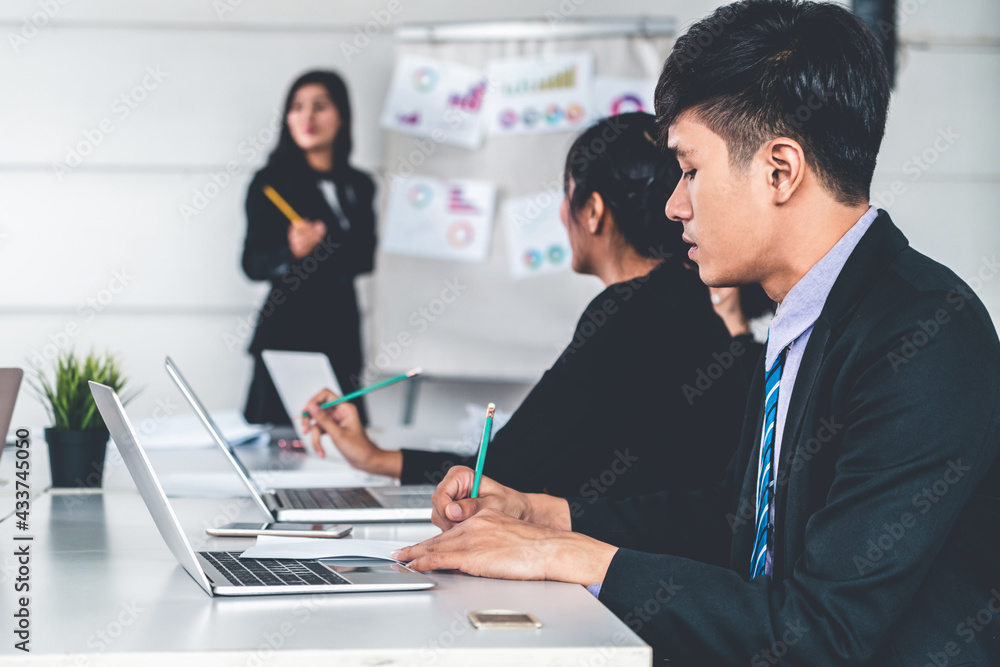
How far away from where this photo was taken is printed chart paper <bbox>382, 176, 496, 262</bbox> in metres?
3.56

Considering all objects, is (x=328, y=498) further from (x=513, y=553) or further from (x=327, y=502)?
(x=513, y=553)

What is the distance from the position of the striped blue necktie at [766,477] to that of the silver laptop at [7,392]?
95 cm

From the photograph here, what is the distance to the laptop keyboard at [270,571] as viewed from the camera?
0.91m

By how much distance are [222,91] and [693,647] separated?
129 inches

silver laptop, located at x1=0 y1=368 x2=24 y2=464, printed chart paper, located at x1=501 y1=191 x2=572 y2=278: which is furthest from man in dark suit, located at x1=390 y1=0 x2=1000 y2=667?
printed chart paper, located at x1=501 y1=191 x2=572 y2=278

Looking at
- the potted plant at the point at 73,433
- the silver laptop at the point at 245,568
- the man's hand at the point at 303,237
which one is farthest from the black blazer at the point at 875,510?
the man's hand at the point at 303,237

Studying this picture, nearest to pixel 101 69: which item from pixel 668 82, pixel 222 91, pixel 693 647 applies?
pixel 222 91

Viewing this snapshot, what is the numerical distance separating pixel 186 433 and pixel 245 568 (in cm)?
123

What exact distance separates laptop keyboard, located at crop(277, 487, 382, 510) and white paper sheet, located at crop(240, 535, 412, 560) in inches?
8.3

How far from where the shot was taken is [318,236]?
311 centimetres

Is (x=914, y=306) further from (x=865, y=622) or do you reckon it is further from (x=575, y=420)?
(x=575, y=420)

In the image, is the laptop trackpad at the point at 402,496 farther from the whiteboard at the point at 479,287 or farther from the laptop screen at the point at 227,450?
the whiteboard at the point at 479,287

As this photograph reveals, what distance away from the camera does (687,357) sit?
1507 millimetres

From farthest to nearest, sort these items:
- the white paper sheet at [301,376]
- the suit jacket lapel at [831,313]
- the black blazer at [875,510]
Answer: the white paper sheet at [301,376] < the suit jacket lapel at [831,313] < the black blazer at [875,510]
